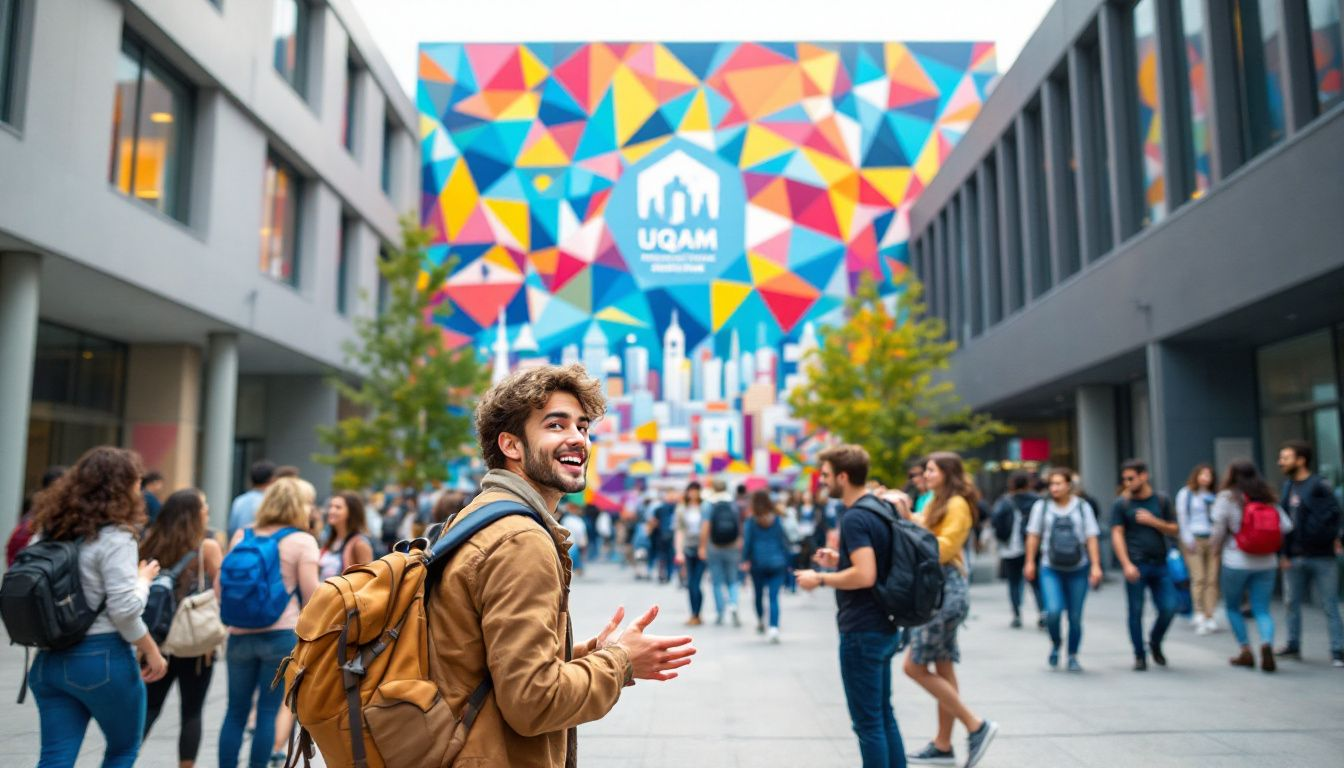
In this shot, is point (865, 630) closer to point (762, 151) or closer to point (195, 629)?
point (195, 629)

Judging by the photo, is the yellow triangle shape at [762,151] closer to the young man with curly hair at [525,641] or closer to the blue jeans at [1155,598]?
the blue jeans at [1155,598]

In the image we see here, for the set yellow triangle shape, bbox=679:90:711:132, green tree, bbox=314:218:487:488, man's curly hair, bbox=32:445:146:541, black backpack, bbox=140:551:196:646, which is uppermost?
yellow triangle shape, bbox=679:90:711:132

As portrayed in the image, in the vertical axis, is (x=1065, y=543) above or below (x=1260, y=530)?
below

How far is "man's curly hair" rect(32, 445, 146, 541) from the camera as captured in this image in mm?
4355

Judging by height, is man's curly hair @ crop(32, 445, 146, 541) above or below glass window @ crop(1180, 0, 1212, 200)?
below

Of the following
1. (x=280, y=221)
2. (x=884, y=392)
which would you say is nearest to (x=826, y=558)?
(x=884, y=392)

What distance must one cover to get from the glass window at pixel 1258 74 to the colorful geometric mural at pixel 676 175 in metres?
17.5

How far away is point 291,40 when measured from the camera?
21359mm

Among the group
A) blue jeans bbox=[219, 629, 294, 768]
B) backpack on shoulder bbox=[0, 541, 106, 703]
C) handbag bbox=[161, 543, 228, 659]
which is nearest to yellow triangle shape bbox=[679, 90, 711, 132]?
handbag bbox=[161, 543, 228, 659]

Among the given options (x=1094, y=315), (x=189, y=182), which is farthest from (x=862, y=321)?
(x=189, y=182)

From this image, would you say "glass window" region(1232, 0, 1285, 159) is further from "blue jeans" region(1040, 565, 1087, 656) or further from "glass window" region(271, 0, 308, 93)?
"glass window" region(271, 0, 308, 93)

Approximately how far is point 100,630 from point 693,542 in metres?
10.8

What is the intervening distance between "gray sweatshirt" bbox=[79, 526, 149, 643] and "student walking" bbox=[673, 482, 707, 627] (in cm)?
955

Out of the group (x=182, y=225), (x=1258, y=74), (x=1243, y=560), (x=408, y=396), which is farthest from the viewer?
(x=408, y=396)
